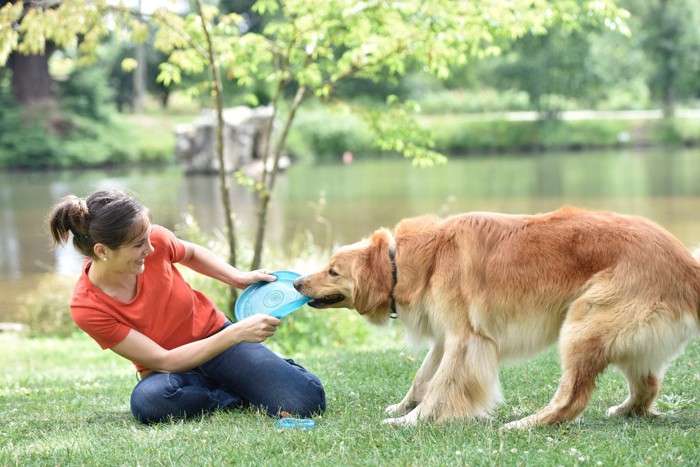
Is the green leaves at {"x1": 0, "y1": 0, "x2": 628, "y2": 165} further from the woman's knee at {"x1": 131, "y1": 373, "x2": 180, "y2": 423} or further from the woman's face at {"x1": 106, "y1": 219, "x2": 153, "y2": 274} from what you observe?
the woman's knee at {"x1": 131, "y1": 373, "x2": 180, "y2": 423}

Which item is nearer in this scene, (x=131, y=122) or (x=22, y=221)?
(x=22, y=221)

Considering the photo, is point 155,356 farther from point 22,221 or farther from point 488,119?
point 488,119

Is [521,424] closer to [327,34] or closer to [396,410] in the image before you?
[396,410]

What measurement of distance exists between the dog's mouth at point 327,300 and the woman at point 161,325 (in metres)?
0.37

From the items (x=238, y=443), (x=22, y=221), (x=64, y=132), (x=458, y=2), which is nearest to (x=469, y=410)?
(x=238, y=443)

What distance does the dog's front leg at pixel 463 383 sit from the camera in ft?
15.9

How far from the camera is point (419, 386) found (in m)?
5.27

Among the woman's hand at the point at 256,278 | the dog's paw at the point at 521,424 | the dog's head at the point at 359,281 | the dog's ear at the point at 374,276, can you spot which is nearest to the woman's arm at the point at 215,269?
the woman's hand at the point at 256,278

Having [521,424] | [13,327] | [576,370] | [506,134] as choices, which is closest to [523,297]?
[576,370]

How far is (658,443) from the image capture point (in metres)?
4.14

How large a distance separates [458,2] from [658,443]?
5.75 m

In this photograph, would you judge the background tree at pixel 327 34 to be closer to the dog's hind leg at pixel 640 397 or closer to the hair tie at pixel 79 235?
the hair tie at pixel 79 235

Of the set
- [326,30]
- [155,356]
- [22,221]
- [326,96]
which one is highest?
[326,30]

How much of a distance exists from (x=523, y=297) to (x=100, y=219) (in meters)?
2.48
